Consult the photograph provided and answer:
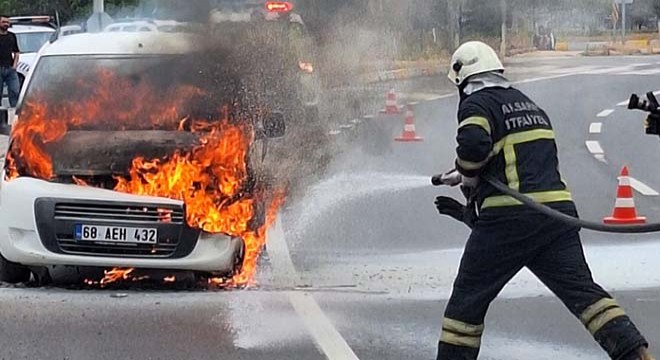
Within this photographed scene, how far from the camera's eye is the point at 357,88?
49.1 feet

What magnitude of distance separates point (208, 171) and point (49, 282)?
4.13 feet

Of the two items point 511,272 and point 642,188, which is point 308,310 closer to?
point 511,272

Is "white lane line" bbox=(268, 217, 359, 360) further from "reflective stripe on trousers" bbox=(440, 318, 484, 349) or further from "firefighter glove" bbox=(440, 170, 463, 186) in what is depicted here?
"firefighter glove" bbox=(440, 170, 463, 186)

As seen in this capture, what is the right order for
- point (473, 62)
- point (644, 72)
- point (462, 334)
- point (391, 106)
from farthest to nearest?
point (644, 72) < point (391, 106) < point (473, 62) < point (462, 334)

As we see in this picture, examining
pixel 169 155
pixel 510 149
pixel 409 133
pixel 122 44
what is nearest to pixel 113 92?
pixel 122 44

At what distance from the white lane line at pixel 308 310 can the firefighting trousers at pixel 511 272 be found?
2.73ft

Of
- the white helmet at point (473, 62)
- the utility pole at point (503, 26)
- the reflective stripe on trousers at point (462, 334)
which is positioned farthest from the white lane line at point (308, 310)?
the utility pole at point (503, 26)

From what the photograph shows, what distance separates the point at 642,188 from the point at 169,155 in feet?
21.0

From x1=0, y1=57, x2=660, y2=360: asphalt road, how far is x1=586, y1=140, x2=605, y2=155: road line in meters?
3.86

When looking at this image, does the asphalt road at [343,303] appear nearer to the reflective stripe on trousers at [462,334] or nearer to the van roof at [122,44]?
the reflective stripe on trousers at [462,334]

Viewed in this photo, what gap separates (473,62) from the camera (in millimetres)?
5070

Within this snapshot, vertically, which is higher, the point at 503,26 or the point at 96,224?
the point at 503,26

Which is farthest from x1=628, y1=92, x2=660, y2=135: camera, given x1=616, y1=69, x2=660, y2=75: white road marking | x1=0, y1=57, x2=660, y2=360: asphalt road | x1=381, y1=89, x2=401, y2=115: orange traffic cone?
x1=616, y1=69, x2=660, y2=75: white road marking

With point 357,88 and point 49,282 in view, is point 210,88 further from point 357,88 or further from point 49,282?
point 357,88
